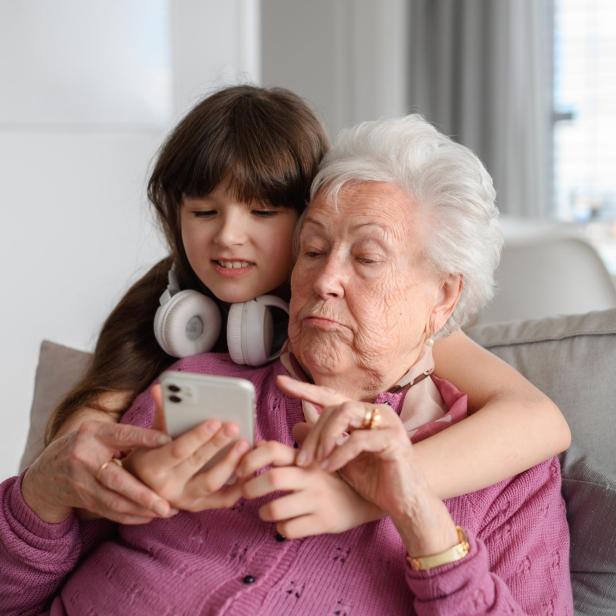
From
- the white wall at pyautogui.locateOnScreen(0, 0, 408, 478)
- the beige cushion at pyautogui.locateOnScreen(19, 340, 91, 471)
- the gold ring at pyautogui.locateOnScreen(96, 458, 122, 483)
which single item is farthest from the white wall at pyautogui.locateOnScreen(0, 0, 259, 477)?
the gold ring at pyautogui.locateOnScreen(96, 458, 122, 483)

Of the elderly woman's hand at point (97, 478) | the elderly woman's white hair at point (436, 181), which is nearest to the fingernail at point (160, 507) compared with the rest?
the elderly woman's hand at point (97, 478)

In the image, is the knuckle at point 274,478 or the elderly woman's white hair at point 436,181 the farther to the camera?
the elderly woman's white hair at point 436,181

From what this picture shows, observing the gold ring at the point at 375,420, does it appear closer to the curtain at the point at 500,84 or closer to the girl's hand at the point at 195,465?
the girl's hand at the point at 195,465

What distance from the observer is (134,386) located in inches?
66.8

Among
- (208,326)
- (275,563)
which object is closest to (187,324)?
(208,326)

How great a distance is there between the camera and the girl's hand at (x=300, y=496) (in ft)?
4.09

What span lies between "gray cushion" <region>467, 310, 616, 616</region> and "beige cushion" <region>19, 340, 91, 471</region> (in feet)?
2.63

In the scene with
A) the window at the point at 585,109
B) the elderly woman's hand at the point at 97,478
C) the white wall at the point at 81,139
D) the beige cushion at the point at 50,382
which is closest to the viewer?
the elderly woman's hand at the point at 97,478

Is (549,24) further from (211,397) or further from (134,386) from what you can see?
(211,397)

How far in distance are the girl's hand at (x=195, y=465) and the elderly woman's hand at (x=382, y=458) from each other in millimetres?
92

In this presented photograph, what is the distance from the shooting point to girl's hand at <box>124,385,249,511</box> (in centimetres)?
120

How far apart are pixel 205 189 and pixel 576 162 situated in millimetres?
3937

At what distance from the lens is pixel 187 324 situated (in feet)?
5.46

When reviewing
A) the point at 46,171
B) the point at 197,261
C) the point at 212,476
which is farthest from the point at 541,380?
the point at 46,171
